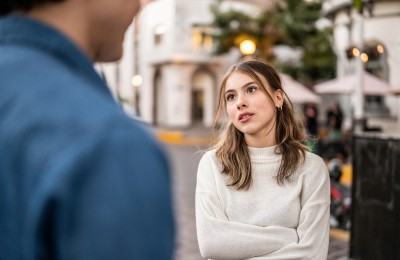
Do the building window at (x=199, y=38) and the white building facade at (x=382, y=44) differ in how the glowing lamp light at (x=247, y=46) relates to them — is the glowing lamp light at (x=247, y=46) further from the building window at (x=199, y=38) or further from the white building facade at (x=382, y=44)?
the building window at (x=199, y=38)

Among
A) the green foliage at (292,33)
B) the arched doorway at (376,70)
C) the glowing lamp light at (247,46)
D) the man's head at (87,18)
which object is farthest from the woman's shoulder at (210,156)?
the green foliage at (292,33)

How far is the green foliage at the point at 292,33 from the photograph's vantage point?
1063 inches

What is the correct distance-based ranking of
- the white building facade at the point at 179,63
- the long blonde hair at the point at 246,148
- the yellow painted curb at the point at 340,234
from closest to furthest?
1. the long blonde hair at the point at 246,148
2. the yellow painted curb at the point at 340,234
3. the white building facade at the point at 179,63

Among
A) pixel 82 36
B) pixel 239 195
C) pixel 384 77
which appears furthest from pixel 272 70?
pixel 384 77

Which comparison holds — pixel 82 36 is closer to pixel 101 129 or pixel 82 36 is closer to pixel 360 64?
pixel 101 129

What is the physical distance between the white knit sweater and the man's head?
134 cm

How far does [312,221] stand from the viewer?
215cm

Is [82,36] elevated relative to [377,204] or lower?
elevated

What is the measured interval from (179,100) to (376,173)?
35.2 m

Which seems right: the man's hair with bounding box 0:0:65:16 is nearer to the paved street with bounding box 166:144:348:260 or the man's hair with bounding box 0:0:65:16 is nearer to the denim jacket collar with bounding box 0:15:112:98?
the denim jacket collar with bounding box 0:15:112:98

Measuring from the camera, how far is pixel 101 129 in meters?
0.72

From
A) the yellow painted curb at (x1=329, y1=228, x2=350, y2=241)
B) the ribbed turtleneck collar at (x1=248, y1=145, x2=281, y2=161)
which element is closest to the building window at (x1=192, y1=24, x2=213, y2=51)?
the yellow painted curb at (x1=329, y1=228, x2=350, y2=241)

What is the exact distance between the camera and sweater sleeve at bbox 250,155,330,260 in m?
2.10

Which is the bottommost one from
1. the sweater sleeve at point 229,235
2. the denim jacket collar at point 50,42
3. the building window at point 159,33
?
the sweater sleeve at point 229,235
